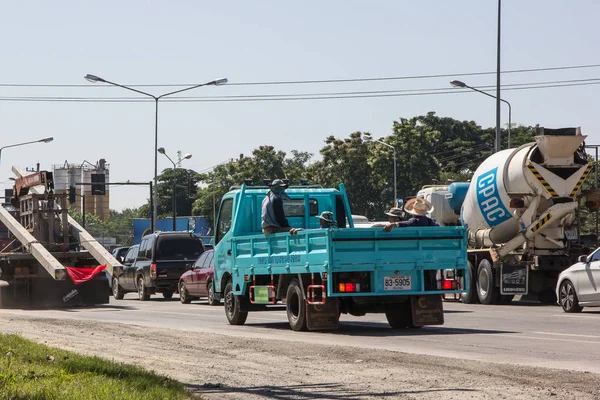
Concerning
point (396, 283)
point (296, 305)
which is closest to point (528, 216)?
point (296, 305)

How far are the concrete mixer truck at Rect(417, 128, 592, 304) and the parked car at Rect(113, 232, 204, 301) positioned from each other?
9056mm

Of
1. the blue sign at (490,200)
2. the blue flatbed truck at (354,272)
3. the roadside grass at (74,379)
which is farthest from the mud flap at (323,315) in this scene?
the blue sign at (490,200)

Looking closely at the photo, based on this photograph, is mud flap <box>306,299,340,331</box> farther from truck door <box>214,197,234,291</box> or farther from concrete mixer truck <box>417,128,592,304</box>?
concrete mixer truck <box>417,128,592,304</box>

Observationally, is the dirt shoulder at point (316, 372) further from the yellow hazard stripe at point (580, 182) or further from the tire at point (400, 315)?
the yellow hazard stripe at point (580, 182)

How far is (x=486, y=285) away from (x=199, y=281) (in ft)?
24.4

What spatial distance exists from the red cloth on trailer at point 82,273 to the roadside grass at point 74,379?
15266 mm

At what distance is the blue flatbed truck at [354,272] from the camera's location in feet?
57.8

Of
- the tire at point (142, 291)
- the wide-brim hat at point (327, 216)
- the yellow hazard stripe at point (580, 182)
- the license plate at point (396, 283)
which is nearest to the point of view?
the license plate at point (396, 283)

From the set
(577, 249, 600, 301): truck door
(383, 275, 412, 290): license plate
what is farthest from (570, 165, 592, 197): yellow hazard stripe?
(383, 275, 412, 290): license plate

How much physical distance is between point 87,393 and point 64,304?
67.3 ft

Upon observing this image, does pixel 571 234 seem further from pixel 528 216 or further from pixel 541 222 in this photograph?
pixel 528 216

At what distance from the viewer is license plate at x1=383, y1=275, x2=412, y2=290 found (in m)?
17.8

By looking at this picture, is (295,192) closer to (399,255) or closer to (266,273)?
(266,273)

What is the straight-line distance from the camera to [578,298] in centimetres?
2417
